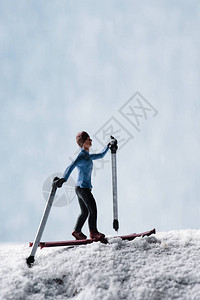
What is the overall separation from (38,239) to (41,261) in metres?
0.23

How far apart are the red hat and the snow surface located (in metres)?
1.20

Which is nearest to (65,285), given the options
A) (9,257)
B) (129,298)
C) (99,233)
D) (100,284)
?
(100,284)

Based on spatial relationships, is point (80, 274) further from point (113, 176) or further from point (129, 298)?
point (113, 176)

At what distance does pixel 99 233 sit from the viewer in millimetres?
3771

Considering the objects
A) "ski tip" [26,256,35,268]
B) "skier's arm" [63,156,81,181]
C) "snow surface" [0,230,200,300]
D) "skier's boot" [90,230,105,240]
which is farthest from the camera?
"skier's arm" [63,156,81,181]

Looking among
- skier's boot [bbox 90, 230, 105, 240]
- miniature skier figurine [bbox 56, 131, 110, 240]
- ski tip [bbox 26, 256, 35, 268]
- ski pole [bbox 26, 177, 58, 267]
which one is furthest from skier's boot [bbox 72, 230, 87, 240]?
ski tip [bbox 26, 256, 35, 268]

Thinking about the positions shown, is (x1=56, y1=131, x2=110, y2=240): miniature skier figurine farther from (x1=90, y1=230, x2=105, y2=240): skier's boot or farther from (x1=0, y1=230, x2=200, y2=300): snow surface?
(x1=0, y1=230, x2=200, y2=300): snow surface

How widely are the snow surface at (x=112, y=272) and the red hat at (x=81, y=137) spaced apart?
1.20 meters

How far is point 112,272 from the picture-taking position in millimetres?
2967

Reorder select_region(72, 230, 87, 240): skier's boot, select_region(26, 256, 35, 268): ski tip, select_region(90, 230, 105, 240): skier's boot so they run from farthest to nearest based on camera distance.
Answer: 1. select_region(72, 230, 87, 240): skier's boot
2. select_region(90, 230, 105, 240): skier's boot
3. select_region(26, 256, 35, 268): ski tip

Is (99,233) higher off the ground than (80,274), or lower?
higher

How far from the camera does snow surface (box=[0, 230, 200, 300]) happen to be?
2.75 meters

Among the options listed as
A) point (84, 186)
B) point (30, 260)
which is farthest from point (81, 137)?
point (30, 260)

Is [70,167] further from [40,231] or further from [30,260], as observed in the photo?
[30,260]
